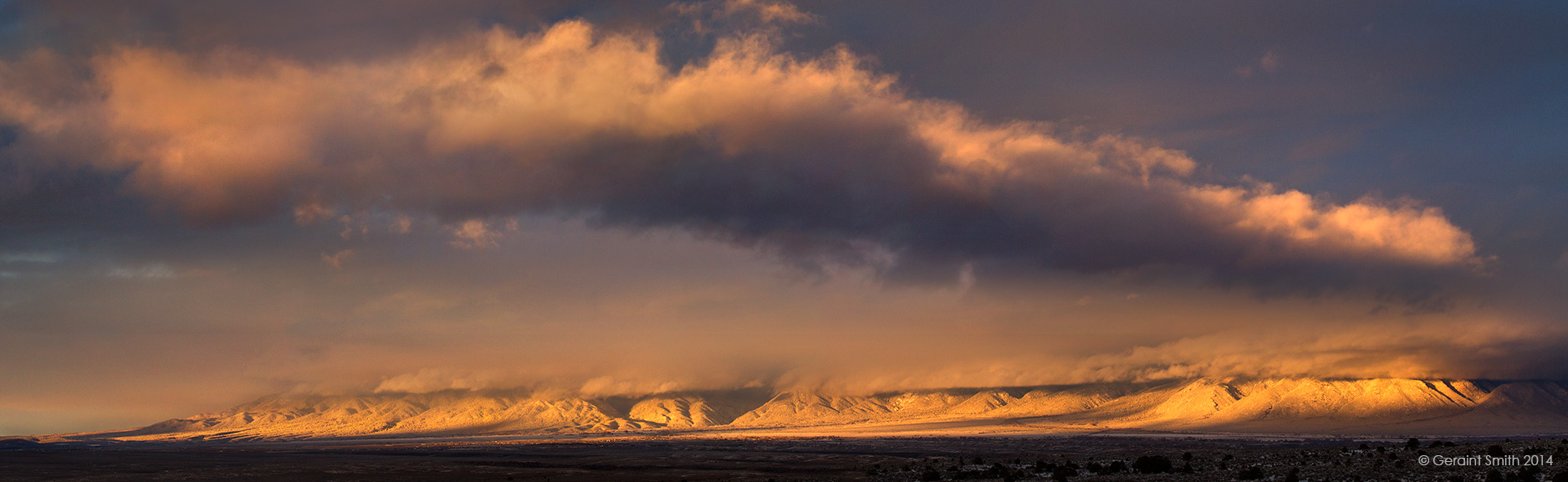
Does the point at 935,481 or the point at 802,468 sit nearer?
the point at 935,481

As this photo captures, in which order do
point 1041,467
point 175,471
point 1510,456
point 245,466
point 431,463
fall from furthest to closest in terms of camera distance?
point 431,463 < point 245,466 < point 175,471 < point 1041,467 < point 1510,456

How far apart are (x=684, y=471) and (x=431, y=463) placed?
216 feet

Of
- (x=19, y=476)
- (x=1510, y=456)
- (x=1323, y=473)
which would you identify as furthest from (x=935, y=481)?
(x=19, y=476)

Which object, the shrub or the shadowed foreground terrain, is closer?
the shadowed foreground terrain

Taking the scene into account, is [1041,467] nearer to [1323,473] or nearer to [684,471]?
[1323,473]

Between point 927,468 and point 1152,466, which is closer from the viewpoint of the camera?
point 1152,466

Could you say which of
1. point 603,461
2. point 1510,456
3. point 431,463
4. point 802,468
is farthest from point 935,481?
point 431,463

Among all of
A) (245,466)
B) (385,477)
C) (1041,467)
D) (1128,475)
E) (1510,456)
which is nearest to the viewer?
(1510,456)

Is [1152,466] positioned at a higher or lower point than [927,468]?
higher

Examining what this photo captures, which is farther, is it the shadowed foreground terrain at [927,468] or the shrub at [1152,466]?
the shrub at [1152,466]

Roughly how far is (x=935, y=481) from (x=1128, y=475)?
57.9 ft

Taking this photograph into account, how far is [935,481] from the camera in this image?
88.9 meters

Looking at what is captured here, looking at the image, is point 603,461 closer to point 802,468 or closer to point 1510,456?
point 802,468

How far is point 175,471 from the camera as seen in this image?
516 ft
